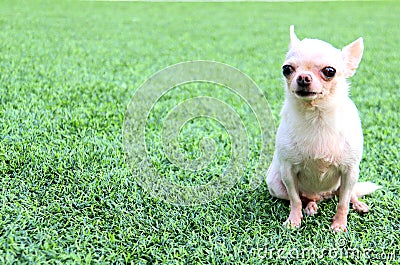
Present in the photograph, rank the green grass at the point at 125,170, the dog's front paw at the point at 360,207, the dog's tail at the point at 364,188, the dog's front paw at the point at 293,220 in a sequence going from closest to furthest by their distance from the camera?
the green grass at the point at 125,170
the dog's front paw at the point at 293,220
the dog's front paw at the point at 360,207
the dog's tail at the point at 364,188

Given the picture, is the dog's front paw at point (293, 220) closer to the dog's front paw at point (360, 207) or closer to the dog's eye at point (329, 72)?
the dog's front paw at point (360, 207)

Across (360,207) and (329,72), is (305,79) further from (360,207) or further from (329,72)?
(360,207)

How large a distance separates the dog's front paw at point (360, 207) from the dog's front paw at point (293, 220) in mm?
361

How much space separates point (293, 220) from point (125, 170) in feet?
3.75

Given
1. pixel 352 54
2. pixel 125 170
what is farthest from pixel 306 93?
pixel 125 170

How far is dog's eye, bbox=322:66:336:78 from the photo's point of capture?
2.09m

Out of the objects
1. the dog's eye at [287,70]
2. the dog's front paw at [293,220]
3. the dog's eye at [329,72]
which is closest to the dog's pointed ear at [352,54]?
the dog's eye at [329,72]

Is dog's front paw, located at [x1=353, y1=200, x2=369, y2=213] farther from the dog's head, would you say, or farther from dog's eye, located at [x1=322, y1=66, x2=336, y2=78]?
dog's eye, located at [x1=322, y1=66, x2=336, y2=78]

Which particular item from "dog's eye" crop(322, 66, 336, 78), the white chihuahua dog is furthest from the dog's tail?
"dog's eye" crop(322, 66, 336, 78)

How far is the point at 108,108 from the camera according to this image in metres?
4.05

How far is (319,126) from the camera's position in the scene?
2273 millimetres

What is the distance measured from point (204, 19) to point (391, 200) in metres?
8.02

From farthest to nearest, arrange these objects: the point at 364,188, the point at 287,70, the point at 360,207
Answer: the point at 364,188
the point at 360,207
the point at 287,70

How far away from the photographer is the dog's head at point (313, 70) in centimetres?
207
